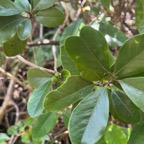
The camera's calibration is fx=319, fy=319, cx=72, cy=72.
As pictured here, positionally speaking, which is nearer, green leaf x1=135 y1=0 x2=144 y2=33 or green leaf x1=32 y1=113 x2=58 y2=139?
green leaf x1=135 y1=0 x2=144 y2=33

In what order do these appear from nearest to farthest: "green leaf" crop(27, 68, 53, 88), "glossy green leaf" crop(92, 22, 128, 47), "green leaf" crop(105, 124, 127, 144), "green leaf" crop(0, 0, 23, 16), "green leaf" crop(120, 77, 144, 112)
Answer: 1. "green leaf" crop(120, 77, 144, 112)
2. "green leaf" crop(0, 0, 23, 16)
3. "green leaf" crop(27, 68, 53, 88)
4. "green leaf" crop(105, 124, 127, 144)
5. "glossy green leaf" crop(92, 22, 128, 47)

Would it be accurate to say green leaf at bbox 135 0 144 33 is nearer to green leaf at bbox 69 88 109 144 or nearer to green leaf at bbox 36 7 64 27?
green leaf at bbox 36 7 64 27

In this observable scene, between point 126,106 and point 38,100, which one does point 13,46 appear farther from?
point 126,106

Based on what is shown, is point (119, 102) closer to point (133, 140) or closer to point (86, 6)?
point (133, 140)

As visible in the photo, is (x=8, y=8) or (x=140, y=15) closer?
(x=8, y=8)

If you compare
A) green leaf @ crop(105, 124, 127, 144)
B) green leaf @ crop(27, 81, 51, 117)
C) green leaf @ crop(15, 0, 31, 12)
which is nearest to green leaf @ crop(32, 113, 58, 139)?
green leaf @ crop(105, 124, 127, 144)

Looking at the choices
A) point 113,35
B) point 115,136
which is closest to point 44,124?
point 115,136
